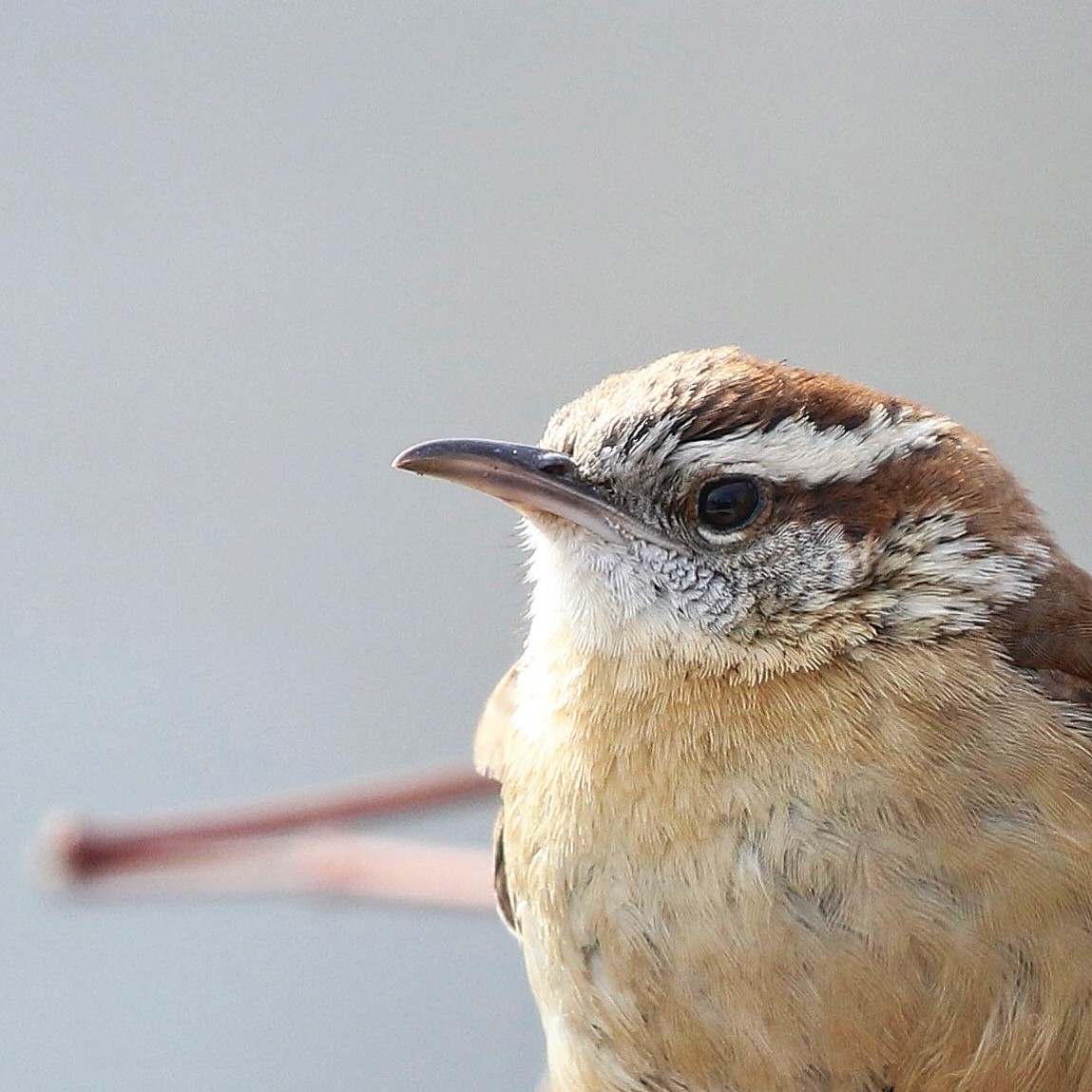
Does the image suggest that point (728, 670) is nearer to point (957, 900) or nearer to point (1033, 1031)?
point (957, 900)

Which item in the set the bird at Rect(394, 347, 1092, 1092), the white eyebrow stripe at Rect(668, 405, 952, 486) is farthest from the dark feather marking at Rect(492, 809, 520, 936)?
the white eyebrow stripe at Rect(668, 405, 952, 486)

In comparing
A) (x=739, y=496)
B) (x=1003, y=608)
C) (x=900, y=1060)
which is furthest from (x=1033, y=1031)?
(x=739, y=496)

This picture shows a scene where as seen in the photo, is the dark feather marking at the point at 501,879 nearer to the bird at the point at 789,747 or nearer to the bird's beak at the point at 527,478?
the bird at the point at 789,747

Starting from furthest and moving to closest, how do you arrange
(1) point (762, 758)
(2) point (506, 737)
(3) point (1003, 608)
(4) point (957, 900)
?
(2) point (506, 737) → (3) point (1003, 608) → (1) point (762, 758) → (4) point (957, 900)

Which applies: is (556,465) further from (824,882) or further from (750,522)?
(824,882)

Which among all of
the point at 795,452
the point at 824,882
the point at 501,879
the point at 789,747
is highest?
the point at 795,452

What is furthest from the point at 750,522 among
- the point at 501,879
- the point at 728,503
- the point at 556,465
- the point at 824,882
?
the point at 501,879

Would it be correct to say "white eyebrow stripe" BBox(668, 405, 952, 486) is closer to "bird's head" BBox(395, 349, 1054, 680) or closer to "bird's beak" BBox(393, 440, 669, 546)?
"bird's head" BBox(395, 349, 1054, 680)
